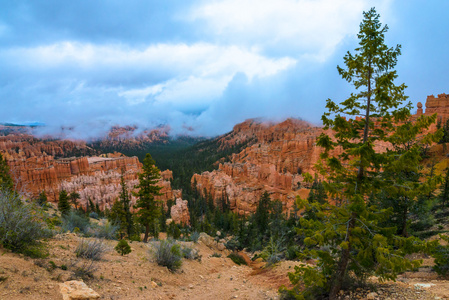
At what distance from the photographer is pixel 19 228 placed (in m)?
6.81

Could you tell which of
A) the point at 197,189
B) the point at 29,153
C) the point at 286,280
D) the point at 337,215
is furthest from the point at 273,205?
the point at 29,153

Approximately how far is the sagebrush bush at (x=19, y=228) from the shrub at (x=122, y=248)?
13.3 ft

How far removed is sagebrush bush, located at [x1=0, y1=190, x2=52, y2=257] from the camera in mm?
6789

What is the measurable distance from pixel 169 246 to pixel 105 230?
195 inches

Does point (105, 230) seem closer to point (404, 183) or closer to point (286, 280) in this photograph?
point (286, 280)

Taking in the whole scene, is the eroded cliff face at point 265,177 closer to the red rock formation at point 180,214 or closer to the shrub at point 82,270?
the red rock formation at point 180,214

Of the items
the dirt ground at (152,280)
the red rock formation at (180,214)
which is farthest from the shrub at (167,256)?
the red rock formation at (180,214)

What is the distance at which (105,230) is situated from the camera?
1373 cm

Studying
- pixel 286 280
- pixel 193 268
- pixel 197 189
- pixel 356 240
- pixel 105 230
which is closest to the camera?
pixel 356 240

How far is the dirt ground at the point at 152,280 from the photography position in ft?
19.5

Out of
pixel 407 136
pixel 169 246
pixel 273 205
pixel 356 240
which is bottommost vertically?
pixel 273 205

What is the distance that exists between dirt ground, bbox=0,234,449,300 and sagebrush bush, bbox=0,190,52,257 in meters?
0.31

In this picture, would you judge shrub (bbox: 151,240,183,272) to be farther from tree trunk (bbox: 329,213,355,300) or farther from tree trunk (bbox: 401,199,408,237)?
tree trunk (bbox: 401,199,408,237)

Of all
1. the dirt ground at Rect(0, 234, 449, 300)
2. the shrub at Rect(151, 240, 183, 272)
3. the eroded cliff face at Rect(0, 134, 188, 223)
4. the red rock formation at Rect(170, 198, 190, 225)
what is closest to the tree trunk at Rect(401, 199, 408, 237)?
the dirt ground at Rect(0, 234, 449, 300)
